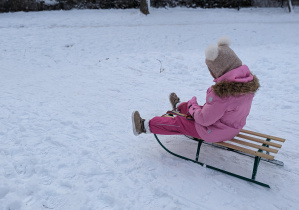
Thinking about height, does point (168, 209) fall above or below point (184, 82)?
below

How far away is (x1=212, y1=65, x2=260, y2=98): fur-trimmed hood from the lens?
2.79m

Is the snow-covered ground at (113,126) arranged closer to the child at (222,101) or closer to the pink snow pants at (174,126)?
the pink snow pants at (174,126)

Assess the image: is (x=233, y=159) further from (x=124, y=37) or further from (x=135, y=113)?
(x=124, y=37)

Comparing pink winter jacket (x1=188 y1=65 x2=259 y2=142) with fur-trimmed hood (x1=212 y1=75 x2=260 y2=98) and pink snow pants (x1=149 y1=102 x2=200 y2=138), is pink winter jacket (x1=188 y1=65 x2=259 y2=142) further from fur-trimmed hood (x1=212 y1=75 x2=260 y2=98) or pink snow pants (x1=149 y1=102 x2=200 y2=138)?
pink snow pants (x1=149 y1=102 x2=200 y2=138)

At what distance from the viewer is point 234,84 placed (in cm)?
279

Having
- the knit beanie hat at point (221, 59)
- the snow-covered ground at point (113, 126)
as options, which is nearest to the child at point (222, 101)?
the knit beanie hat at point (221, 59)

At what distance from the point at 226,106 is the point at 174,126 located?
754 millimetres

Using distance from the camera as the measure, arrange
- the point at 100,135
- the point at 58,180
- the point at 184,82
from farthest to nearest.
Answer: the point at 184,82, the point at 100,135, the point at 58,180

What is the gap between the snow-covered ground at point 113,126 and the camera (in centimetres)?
289

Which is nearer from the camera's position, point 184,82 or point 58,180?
point 58,180

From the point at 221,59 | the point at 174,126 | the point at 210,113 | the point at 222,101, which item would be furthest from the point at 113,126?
the point at 221,59

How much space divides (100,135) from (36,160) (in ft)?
3.52

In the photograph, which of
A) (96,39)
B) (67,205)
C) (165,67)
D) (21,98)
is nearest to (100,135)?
(67,205)

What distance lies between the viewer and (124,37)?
11359mm
